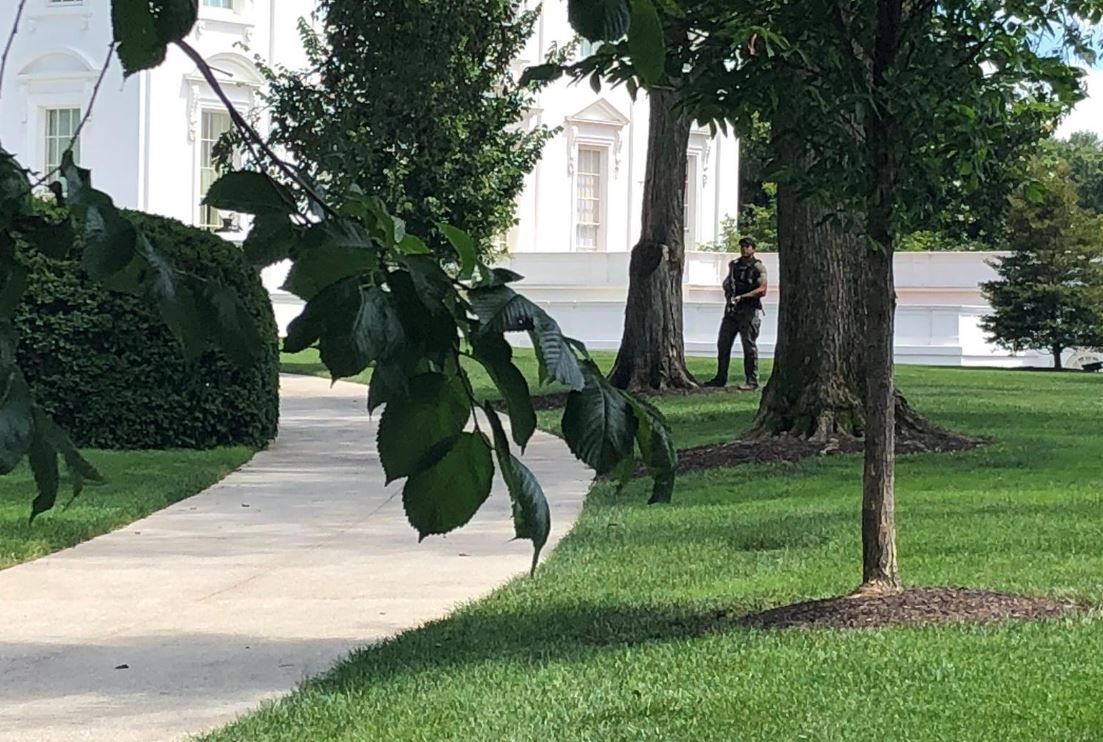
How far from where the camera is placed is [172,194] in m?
31.5

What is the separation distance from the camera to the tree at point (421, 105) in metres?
18.0

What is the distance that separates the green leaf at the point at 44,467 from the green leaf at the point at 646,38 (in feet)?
2.92

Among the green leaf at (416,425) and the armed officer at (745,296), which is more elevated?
the armed officer at (745,296)

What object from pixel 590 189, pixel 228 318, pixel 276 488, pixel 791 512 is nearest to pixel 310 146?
pixel 276 488

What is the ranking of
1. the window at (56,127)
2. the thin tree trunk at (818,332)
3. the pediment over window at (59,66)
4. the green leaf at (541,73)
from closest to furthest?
the green leaf at (541,73)
the thin tree trunk at (818,332)
the pediment over window at (59,66)
the window at (56,127)

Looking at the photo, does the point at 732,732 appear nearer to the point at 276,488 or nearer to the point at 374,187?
the point at 276,488

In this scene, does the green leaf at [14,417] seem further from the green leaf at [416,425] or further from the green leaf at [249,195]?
the green leaf at [416,425]

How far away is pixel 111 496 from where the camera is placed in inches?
457

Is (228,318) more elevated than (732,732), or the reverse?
(228,318)

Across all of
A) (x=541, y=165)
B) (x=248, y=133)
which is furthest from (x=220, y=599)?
(x=541, y=165)

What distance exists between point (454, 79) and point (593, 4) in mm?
17500

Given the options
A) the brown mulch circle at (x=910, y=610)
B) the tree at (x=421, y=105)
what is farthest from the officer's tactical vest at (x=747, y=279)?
the brown mulch circle at (x=910, y=610)

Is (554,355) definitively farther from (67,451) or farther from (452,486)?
(67,451)

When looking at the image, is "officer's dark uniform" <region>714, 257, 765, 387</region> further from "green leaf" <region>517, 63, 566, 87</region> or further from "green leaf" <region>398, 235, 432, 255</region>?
"green leaf" <region>398, 235, 432, 255</region>
